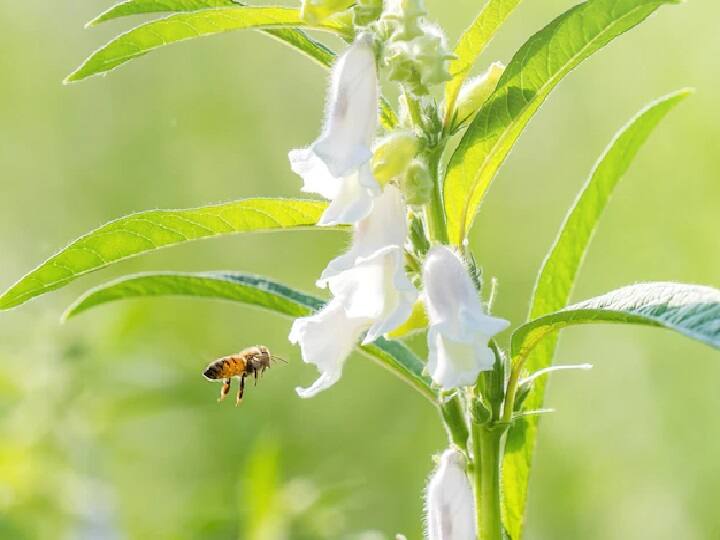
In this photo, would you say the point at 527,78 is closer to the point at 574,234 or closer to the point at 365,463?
the point at 574,234

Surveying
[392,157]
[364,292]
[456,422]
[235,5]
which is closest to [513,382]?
[456,422]

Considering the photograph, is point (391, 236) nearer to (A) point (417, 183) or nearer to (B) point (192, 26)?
(A) point (417, 183)

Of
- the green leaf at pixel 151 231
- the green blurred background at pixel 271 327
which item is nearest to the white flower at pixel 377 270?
the green leaf at pixel 151 231

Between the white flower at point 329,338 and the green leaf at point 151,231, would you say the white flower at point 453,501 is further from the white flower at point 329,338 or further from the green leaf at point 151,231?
the green leaf at point 151,231

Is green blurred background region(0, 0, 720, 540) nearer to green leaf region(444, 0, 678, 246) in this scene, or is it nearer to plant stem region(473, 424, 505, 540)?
plant stem region(473, 424, 505, 540)

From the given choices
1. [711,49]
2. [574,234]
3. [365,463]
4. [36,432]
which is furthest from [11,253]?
[574,234]

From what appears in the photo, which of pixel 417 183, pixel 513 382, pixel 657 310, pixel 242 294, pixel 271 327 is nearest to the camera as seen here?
pixel 657 310

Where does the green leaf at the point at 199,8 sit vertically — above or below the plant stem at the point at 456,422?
above
